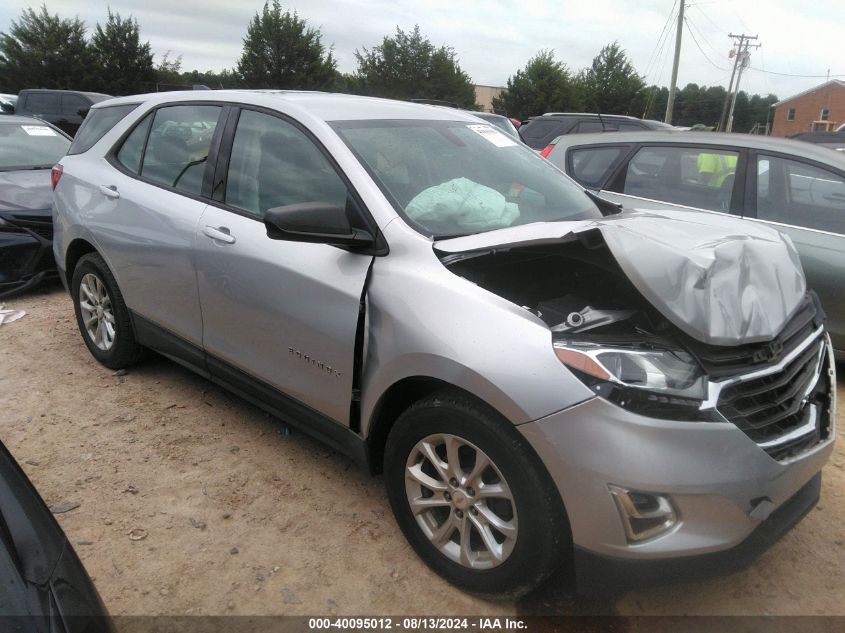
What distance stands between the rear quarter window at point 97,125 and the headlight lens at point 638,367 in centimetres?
333

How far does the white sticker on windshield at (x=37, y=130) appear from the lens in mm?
7109

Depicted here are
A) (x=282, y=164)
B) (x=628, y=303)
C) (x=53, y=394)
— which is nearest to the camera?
(x=628, y=303)

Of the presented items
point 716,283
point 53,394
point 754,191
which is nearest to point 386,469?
point 716,283

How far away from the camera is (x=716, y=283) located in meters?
2.06

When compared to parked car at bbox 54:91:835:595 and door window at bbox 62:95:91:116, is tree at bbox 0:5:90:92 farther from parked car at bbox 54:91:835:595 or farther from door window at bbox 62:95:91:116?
parked car at bbox 54:91:835:595

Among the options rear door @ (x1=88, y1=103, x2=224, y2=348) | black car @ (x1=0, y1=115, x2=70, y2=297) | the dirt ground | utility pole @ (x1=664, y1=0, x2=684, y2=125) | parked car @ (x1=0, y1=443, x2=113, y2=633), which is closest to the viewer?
parked car @ (x1=0, y1=443, x2=113, y2=633)

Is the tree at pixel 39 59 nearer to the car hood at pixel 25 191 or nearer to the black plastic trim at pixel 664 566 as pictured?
the car hood at pixel 25 191

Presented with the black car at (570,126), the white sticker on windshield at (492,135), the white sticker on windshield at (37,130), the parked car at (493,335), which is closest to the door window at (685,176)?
the parked car at (493,335)

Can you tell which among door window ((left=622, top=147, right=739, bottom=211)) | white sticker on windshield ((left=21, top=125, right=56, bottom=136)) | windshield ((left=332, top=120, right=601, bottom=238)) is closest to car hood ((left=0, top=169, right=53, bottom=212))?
white sticker on windshield ((left=21, top=125, right=56, bottom=136))

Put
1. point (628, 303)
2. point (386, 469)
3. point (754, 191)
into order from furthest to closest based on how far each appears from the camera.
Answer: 1. point (754, 191)
2. point (386, 469)
3. point (628, 303)

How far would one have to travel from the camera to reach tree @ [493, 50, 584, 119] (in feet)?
145

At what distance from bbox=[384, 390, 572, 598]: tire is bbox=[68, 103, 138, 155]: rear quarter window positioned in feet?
9.64

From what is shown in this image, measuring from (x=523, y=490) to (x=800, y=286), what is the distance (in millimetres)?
1360

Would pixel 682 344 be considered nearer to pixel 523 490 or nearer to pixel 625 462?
pixel 625 462
